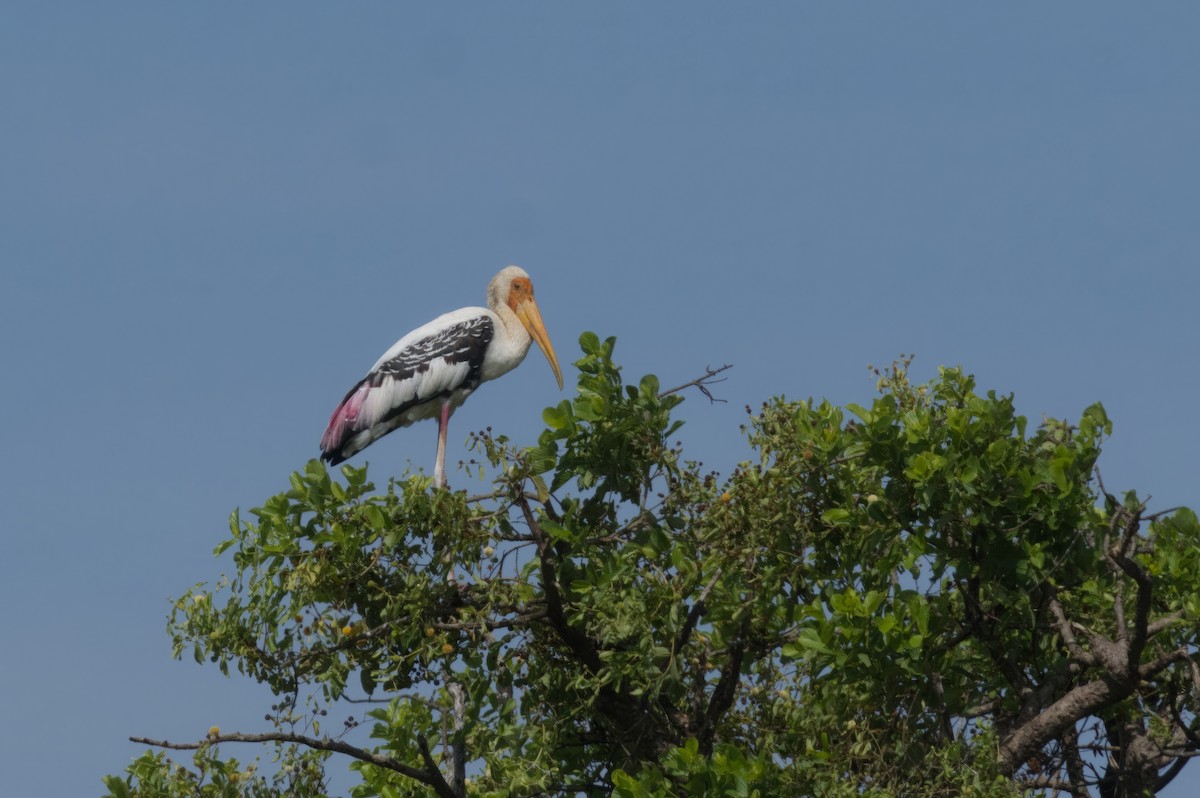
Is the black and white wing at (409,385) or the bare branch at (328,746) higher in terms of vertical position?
the black and white wing at (409,385)

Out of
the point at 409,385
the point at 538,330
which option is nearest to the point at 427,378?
the point at 409,385

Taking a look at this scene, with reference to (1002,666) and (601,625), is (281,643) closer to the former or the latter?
(601,625)

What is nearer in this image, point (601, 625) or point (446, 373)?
point (601, 625)

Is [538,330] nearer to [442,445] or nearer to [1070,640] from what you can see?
[442,445]

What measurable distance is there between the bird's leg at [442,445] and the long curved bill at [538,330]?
1.29 m

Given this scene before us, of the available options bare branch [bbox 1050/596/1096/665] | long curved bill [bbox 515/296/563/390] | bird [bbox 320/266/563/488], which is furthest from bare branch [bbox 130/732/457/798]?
long curved bill [bbox 515/296/563/390]

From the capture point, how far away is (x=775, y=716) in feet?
34.8

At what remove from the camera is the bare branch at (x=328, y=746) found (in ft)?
31.1

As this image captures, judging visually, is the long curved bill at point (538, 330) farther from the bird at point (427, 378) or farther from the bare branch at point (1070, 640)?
the bare branch at point (1070, 640)

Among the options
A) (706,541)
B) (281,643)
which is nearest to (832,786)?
(706,541)

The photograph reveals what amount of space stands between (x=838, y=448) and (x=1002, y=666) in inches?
71.4

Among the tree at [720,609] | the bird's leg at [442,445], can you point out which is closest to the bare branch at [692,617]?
the tree at [720,609]

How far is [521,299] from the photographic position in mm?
17000

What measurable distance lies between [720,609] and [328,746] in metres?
2.45
